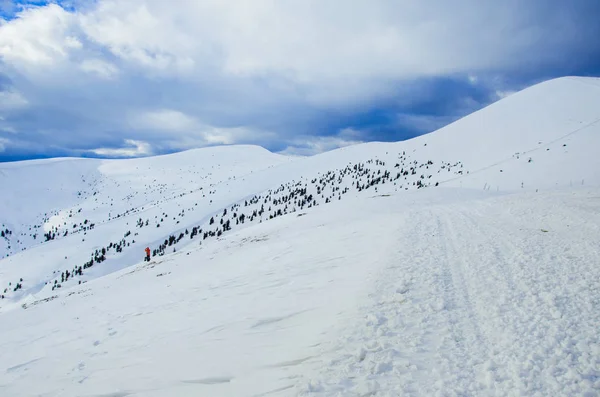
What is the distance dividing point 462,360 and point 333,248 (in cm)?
832

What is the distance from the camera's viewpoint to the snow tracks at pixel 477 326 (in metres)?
4.47

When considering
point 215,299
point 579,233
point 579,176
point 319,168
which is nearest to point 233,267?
point 215,299

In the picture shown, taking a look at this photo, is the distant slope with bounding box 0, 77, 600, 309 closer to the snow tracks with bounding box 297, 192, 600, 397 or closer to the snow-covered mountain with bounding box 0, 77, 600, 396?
Result: the snow-covered mountain with bounding box 0, 77, 600, 396

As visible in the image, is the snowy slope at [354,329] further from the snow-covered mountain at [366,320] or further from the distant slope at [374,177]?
the distant slope at [374,177]

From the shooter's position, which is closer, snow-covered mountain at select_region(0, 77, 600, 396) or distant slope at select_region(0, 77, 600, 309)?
snow-covered mountain at select_region(0, 77, 600, 396)

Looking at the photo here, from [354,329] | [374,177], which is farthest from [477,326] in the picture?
[374,177]

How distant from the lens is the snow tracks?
4.47 m

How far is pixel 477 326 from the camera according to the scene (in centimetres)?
590

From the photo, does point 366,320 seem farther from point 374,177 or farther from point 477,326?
point 374,177

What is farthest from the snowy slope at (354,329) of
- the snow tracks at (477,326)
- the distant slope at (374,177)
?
the distant slope at (374,177)

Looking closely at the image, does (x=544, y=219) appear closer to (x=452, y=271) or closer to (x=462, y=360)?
(x=452, y=271)

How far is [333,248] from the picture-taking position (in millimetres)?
13141

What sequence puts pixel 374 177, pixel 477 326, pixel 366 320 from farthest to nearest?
pixel 374 177 < pixel 366 320 < pixel 477 326

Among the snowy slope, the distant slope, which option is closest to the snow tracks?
the snowy slope
